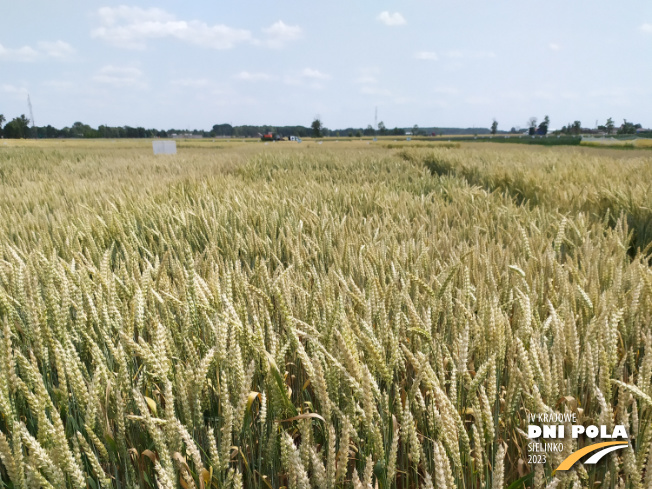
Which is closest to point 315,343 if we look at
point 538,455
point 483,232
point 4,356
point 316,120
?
point 538,455

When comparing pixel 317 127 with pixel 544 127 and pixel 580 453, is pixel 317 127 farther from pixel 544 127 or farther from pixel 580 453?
pixel 580 453

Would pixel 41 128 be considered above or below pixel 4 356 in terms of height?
above

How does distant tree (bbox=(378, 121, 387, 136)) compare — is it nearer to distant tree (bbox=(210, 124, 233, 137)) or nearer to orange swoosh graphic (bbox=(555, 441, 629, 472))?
distant tree (bbox=(210, 124, 233, 137))

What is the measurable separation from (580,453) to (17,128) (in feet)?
306

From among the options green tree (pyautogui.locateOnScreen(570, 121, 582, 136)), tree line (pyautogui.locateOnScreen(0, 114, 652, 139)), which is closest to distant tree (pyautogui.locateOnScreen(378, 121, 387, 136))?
tree line (pyautogui.locateOnScreen(0, 114, 652, 139))

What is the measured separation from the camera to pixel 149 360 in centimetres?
75

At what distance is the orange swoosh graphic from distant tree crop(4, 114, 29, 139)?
92.9 meters

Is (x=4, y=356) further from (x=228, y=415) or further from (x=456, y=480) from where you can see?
(x=456, y=480)

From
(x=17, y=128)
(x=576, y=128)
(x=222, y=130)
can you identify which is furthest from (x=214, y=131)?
(x=576, y=128)

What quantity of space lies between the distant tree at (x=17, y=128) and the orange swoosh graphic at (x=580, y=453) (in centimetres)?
9289

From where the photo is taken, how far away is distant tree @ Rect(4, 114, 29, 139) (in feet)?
243

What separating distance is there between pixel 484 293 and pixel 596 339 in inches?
13.8

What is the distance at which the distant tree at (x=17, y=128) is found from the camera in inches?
2921

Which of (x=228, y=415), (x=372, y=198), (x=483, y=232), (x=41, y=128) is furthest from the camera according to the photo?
(x=41, y=128)
